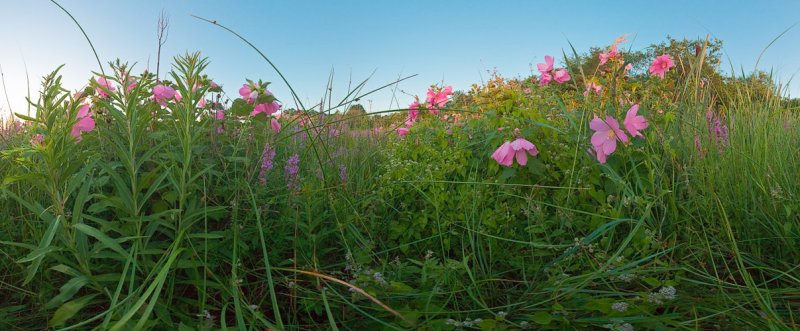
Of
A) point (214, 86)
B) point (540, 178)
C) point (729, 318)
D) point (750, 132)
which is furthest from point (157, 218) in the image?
point (750, 132)

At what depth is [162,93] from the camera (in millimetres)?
2238

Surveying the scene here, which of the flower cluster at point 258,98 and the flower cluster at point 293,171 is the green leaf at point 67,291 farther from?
the flower cluster at point 258,98

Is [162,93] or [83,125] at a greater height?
[162,93]

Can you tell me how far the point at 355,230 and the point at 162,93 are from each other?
108 cm

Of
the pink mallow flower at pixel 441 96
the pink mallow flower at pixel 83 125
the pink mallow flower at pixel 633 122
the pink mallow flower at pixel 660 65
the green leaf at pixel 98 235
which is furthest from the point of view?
the pink mallow flower at pixel 441 96

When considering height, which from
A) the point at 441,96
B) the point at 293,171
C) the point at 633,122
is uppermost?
the point at 441,96

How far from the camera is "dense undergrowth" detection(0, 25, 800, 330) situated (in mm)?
1575

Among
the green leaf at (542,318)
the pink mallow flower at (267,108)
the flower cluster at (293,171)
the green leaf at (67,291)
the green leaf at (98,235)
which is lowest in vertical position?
the green leaf at (542,318)

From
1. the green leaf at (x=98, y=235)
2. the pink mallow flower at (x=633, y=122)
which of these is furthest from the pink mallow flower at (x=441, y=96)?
the green leaf at (x=98, y=235)

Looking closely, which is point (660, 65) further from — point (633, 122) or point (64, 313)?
point (64, 313)

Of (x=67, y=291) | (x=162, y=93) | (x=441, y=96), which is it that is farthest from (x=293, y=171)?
(x=441, y=96)

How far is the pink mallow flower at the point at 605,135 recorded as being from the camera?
2148mm

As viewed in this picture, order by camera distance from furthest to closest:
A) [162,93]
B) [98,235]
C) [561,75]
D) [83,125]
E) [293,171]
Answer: [561,75] < [162,93] < [293,171] < [83,125] < [98,235]

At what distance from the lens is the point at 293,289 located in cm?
185
